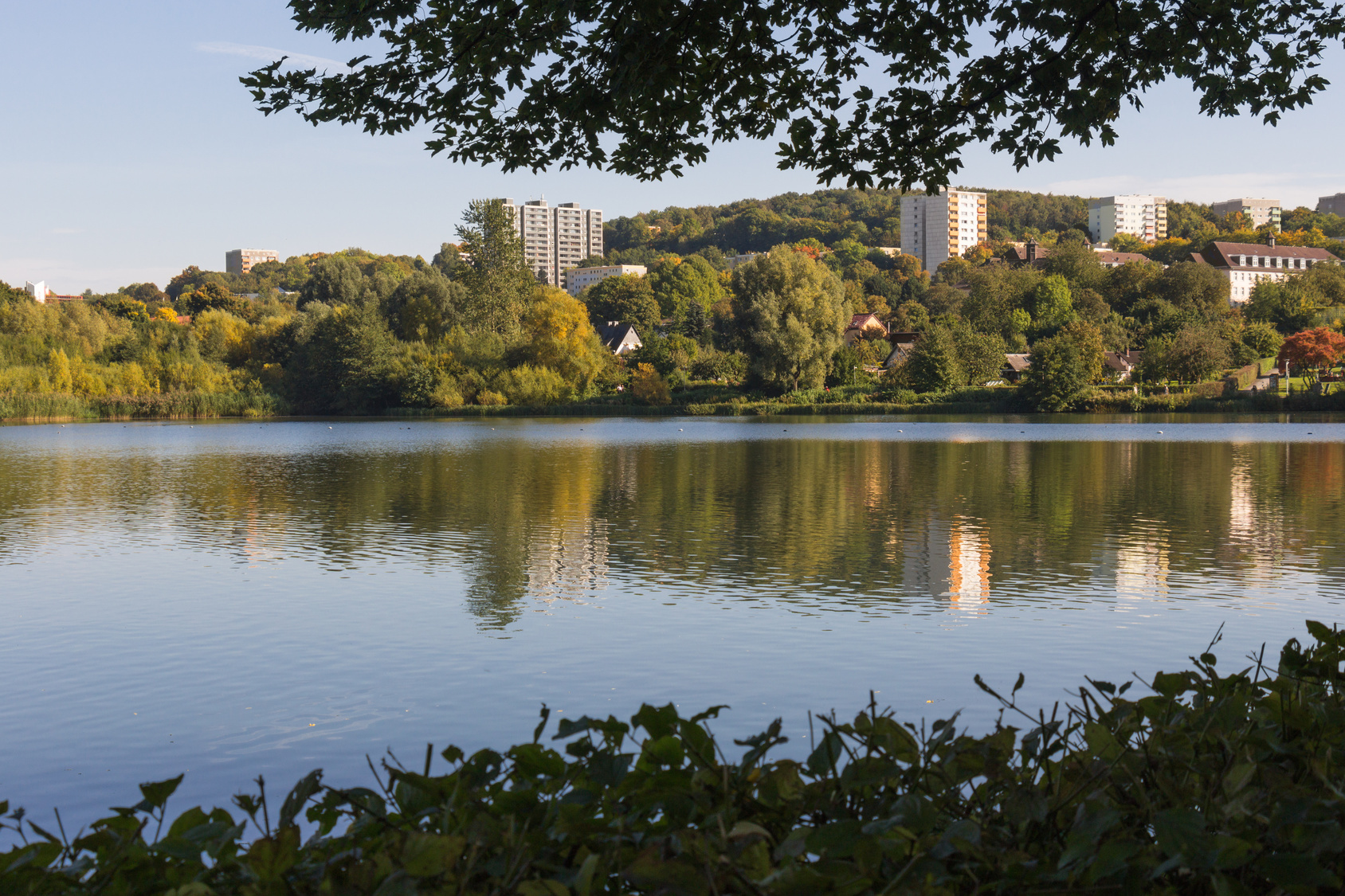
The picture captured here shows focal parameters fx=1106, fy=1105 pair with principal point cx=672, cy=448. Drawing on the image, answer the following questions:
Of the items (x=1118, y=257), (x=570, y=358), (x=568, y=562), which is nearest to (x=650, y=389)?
(x=570, y=358)

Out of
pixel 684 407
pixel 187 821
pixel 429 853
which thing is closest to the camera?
pixel 429 853

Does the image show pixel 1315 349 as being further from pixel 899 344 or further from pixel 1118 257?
pixel 1118 257

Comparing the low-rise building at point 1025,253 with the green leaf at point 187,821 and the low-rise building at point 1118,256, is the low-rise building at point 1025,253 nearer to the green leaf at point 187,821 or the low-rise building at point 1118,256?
the low-rise building at point 1118,256

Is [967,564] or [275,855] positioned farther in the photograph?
[967,564]

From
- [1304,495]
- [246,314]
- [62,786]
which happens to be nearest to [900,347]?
[246,314]

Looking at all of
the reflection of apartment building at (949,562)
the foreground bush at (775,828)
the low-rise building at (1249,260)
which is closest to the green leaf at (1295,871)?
the foreground bush at (775,828)

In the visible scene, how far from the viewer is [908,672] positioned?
7988 mm

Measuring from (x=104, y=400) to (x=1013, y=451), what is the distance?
6034 cm

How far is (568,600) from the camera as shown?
1096 centimetres

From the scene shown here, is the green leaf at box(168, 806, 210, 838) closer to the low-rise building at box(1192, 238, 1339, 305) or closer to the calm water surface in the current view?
the calm water surface

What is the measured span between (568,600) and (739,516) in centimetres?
704

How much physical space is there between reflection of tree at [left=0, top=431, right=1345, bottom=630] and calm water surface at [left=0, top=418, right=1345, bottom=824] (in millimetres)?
93

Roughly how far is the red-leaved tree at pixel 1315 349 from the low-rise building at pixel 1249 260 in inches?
2222

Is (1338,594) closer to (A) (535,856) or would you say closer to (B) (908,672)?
(B) (908,672)
